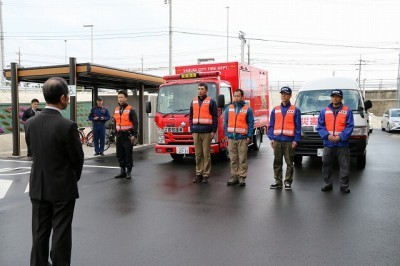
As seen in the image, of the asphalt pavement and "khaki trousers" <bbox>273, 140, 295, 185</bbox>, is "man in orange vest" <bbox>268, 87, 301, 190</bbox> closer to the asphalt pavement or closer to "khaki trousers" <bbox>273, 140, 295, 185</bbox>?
"khaki trousers" <bbox>273, 140, 295, 185</bbox>

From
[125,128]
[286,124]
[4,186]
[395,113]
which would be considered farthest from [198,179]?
[395,113]

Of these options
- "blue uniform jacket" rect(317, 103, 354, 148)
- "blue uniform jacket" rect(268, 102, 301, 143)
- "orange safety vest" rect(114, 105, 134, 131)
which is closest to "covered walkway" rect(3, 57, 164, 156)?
"orange safety vest" rect(114, 105, 134, 131)

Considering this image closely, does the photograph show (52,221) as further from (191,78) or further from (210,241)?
(191,78)

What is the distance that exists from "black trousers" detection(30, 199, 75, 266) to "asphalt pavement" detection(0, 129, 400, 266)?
0.72 metres

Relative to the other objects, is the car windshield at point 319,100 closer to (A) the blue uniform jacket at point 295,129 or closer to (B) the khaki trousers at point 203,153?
(A) the blue uniform jacket at point 295,129

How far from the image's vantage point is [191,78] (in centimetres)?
1094

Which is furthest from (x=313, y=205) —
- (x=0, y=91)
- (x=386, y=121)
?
(x=0, y=91)

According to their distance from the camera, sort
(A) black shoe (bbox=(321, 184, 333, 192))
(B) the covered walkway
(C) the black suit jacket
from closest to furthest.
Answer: (C) the black suit jacket → (A) black shoe (bbox=(321, 184, 333, 192)) → (B) the covered walkway

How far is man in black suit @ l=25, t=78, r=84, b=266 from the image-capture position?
3105mm

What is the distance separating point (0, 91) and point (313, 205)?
26.7 meters

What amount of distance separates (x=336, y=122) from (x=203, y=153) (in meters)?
2.84

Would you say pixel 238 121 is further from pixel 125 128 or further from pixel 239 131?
pixel 125 128

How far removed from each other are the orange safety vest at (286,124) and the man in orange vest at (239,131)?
0.54 m

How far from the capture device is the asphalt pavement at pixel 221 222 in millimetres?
4078
